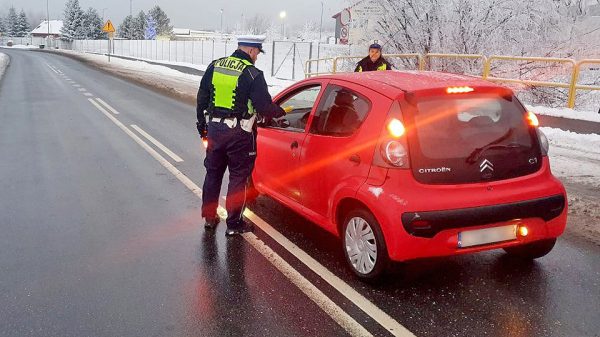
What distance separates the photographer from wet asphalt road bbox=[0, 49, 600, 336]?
10.5ft

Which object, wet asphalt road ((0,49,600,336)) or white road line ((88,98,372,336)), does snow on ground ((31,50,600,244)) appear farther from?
white road line ((88,98,372,336))

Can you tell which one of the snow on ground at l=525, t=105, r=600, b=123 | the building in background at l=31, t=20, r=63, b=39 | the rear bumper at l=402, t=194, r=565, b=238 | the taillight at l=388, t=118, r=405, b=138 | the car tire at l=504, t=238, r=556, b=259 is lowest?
the car tire at l=504, t=238, r=556, b=259

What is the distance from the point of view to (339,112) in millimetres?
4207

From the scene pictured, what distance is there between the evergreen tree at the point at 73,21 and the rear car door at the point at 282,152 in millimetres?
109118

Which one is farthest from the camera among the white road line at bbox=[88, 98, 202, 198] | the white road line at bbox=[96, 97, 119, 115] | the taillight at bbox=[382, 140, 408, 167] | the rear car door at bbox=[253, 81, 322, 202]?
the white road line at bbox=[96, 97, 119, 115]

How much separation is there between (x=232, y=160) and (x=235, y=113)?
44 centimetres

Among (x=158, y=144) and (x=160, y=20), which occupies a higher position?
(x=160, y=20)

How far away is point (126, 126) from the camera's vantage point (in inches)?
437

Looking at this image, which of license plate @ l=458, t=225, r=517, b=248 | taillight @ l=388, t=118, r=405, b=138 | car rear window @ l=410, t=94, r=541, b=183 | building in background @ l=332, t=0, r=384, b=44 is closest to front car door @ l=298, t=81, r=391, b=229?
taillight @ l=388, t=118, r=405, b=138

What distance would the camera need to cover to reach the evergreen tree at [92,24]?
104m

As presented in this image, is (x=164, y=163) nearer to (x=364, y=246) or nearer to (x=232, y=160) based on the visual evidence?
(x=232, y=160)

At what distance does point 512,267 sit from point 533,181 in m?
0.75

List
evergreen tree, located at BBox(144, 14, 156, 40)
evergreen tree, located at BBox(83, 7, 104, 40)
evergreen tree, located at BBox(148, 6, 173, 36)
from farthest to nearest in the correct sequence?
evergreen tree, located at BBox(148, 6, 173, 36) < evergreen tree, located at BBox(144, 14, 156, 40) < evergreen tree, located at BBox(83, 7, 104, 40)

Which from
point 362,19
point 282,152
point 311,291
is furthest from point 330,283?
point 362,19
